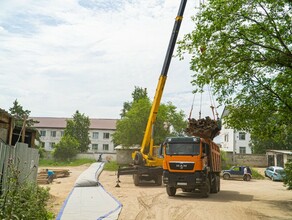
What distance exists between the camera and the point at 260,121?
15859mm

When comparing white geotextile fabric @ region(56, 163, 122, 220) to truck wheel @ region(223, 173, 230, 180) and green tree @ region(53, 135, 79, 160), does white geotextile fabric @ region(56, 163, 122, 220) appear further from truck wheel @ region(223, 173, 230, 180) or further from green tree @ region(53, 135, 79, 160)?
green tree @ region(53, 135, 79, 160)

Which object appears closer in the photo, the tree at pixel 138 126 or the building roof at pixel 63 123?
the tree at pixel 138 126

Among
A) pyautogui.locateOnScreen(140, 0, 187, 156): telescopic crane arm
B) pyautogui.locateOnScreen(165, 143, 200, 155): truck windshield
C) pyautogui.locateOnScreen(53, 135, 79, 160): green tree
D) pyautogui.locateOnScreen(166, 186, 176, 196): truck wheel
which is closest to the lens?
pyautogui.locateOnScreen(165, 143, 200, 155): truck windshield

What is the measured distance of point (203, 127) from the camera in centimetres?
1900

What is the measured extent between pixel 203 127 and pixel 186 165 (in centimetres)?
315

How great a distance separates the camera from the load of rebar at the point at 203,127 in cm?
1886

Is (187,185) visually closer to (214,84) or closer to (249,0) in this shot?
(214,84)

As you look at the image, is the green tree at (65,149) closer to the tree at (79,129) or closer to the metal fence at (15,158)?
the tree at (79,129)

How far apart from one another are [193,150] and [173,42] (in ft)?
31.1

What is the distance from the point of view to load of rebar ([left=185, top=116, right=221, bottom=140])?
61.9ft

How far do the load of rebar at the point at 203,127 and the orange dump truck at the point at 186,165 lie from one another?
3.63ft

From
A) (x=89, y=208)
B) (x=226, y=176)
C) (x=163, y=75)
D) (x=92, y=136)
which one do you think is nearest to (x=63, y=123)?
(x=92, y=136)

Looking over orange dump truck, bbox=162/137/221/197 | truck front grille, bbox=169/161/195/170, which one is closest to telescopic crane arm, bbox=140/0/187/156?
orange dump truck, bbox=162/137/221/197

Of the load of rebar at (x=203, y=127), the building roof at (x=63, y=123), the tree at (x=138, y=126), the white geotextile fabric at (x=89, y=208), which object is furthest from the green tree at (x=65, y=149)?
the white geotextile fabric at (x=89, y=208)
